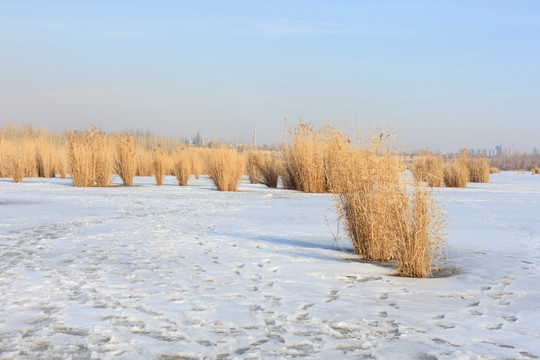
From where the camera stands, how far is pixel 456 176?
714 inches

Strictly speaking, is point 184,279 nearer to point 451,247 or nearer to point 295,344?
point 295,344

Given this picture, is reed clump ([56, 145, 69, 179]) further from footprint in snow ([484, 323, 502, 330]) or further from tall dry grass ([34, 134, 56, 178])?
footprint in snow ([484, 323, 502, 330])

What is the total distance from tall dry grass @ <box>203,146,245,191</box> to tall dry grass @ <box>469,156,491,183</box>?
1180 cm

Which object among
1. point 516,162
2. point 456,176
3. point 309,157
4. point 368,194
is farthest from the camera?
point 516,162

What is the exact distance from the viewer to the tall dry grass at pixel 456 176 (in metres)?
18.0

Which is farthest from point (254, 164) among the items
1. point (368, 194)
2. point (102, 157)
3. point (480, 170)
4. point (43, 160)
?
point (368, 194)

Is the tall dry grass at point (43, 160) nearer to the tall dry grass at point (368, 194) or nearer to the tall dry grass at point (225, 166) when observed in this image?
the tall dry grass at point (225, 166)

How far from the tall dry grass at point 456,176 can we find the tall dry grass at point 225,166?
8.18 meters

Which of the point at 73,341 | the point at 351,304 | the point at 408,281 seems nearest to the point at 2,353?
the point at 73,341

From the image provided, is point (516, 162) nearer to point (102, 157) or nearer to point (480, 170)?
point (480, 170)

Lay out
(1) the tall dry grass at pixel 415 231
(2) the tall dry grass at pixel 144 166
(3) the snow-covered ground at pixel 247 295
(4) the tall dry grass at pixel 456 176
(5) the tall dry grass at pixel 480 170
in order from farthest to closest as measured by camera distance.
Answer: (2) the tall dry grass at pixel 144 166 < (5) the tall dry grass at pixel 480 170 < (4) the tall dry grass at pixel 456 176 < (1) the tall dry grass at pixel 415 231 < (3) the snow-covered ground at pixel 247 295

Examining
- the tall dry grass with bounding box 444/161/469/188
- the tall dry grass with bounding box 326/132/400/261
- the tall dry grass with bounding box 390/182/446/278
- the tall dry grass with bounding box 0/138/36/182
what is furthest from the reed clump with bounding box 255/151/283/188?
the tall dry grass with bounding box 390/182/446/278

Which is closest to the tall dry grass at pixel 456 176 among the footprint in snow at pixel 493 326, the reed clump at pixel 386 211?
the reed clump at pixel 386 211

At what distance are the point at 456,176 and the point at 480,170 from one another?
4.12 metres
